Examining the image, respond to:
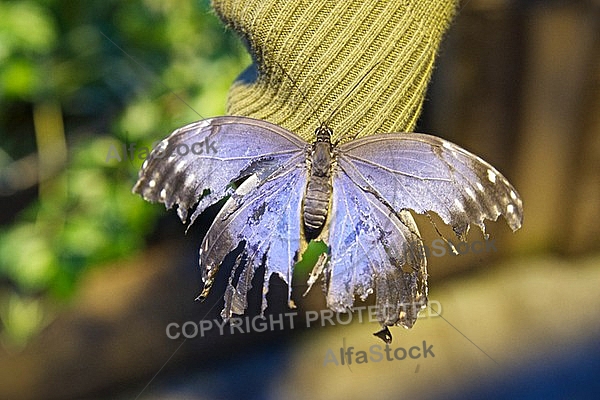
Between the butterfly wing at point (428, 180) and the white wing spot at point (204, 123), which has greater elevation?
the white wing spot at point (204, 123)

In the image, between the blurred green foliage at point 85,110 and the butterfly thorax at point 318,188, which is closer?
the butterfly thorax at point 318,188

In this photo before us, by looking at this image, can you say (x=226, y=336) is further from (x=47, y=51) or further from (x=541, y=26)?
(x=541, y=26)

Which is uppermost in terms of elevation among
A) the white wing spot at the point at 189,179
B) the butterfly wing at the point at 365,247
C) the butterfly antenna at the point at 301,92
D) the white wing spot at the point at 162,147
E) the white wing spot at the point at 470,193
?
the butterfly antenna at the point at 301,92

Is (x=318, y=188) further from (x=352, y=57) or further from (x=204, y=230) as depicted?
(x=204, y=230)

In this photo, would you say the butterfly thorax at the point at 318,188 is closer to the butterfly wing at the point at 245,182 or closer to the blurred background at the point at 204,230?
the butterfly wing at the point at 245,182

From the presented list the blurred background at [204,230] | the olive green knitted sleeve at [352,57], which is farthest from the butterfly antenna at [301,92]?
the blurred background at [204,230]

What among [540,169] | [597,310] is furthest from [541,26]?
[597,310]

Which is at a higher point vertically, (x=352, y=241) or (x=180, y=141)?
(x=180, y=141)
